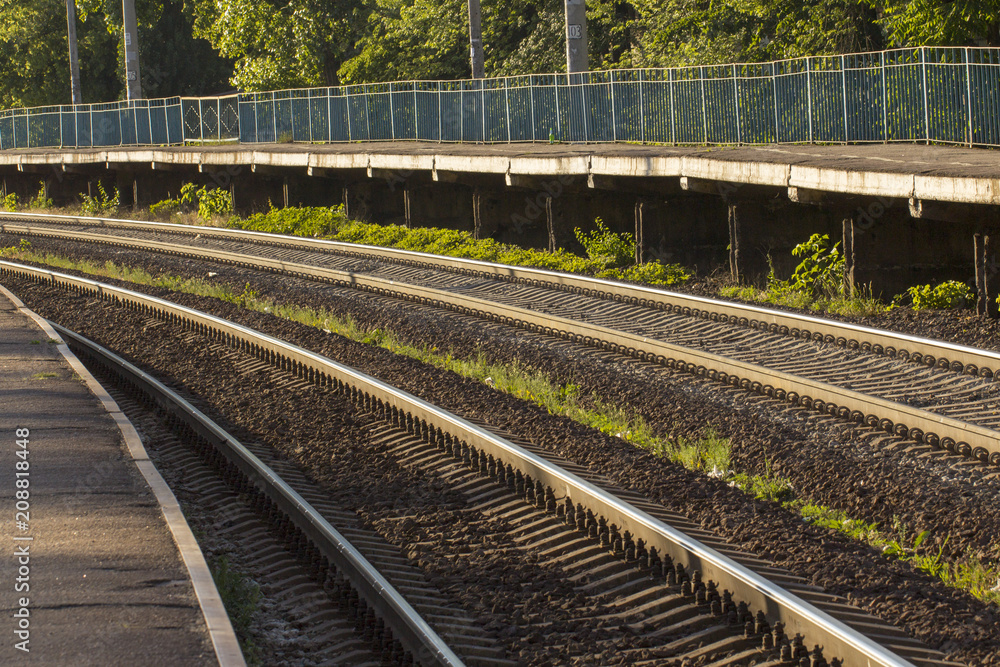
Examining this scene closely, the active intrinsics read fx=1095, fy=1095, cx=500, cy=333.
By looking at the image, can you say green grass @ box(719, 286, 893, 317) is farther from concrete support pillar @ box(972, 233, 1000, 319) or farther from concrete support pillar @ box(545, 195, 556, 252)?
concrete support pillar @ box(545, 195, 556, 252)

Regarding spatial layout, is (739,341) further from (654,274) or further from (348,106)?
(348,106)

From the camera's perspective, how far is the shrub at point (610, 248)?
17.3m

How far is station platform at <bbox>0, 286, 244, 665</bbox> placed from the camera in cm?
489

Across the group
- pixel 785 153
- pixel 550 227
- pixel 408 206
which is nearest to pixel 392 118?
pixel 408 206

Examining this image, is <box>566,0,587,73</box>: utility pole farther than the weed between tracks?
Yes

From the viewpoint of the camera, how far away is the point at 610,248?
17.5 meters

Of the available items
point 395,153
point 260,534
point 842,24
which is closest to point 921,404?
point 260,534

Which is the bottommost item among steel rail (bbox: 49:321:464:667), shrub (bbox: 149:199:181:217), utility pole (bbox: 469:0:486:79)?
steel rail (bbox: 49:321:464:667)

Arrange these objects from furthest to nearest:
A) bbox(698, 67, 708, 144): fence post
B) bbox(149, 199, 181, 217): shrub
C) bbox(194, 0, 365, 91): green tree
Result: bbox(194, 0, 365, 91): green tree → bbox(149, 199, 181, 217): shrub → bbox(698, 67, 708, 144): fence post

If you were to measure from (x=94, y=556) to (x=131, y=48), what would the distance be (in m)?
29.4

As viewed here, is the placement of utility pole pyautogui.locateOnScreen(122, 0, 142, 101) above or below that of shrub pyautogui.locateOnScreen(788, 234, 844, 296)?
above

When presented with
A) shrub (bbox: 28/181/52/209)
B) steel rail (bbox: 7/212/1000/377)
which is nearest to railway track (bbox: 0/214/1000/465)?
steel rail (bbox: 7/212/1000/377)

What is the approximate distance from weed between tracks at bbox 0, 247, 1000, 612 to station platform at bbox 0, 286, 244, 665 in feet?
12.1

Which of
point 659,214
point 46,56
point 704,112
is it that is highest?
point 46,56
